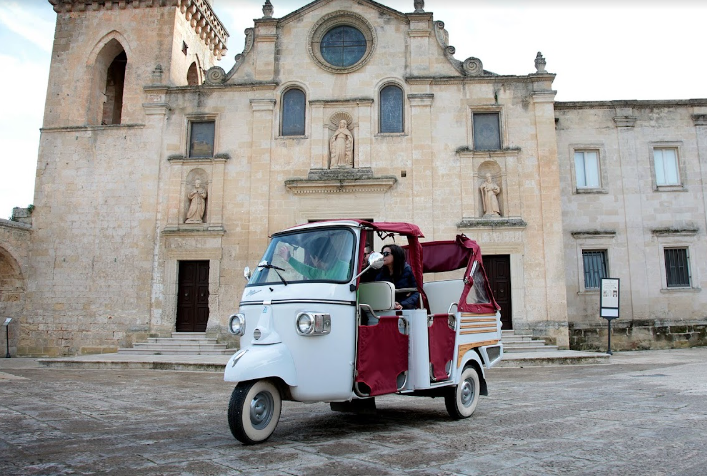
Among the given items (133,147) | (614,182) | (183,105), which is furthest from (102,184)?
(614,182)

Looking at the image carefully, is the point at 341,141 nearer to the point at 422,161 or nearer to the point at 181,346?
the point at 422,161

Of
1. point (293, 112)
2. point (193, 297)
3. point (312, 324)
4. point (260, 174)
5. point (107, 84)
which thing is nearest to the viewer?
point (312, 324)

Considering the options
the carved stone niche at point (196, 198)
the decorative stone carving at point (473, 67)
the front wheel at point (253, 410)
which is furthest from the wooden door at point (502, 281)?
the front wheel at point (253, 410)

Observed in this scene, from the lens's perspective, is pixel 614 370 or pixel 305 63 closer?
pixel 614 370

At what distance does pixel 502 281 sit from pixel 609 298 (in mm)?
3294

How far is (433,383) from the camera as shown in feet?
20.7

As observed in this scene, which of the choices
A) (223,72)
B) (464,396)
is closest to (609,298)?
(464,396)

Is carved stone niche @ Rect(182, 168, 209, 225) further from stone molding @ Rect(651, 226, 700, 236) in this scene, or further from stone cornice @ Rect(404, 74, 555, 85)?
stone molding @ Rect(651, 226, 700, 236)

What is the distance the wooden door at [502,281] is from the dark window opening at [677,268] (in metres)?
6.47

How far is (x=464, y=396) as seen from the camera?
696 centimetres

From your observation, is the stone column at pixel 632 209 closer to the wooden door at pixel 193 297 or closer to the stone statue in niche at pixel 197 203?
the wooden door at pixel 193 297

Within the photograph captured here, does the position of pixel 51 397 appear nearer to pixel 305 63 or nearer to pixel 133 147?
pixel 133 147

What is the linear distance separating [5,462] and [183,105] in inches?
690

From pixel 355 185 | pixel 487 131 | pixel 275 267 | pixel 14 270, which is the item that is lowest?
pixel 275 267
